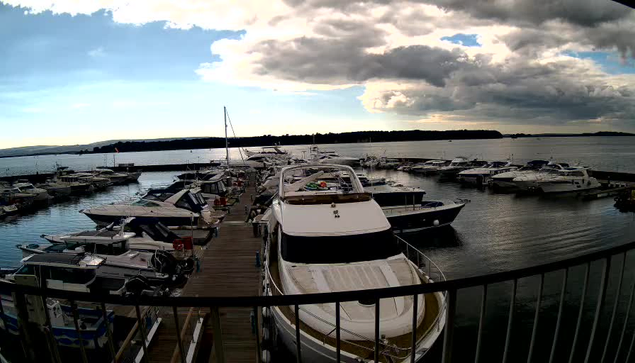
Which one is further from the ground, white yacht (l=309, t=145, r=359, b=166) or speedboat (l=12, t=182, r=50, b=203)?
white yacht (l=309, t=145, r=359, b=166)

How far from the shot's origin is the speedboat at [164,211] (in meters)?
23.5

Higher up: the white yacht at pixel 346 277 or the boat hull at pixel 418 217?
the white yacht at pixel 346 277

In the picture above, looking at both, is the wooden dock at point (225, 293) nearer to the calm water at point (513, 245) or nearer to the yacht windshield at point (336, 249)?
the yacht windshield at point (336, 249)

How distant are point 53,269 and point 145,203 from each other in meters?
12.7

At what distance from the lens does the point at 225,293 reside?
38.9 feet

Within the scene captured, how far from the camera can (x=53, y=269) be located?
40.8 feet

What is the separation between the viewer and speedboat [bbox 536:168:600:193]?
1555 inches

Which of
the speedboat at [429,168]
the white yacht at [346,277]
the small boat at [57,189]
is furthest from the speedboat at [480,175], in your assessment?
the small boat at [57,189]

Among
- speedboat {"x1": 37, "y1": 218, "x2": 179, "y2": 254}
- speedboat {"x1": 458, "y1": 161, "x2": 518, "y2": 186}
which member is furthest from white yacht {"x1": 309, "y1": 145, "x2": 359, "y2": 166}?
speedboat {"x1": 37, "y1": 218, "x2": 179, "y2": 254}

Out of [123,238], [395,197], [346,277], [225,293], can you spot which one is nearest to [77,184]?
[123,238]

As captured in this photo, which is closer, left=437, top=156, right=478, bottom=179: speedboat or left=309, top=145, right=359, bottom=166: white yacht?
left=309, top=145, right=359, bottom=166: white yacht

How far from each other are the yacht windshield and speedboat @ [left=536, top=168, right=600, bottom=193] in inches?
1528

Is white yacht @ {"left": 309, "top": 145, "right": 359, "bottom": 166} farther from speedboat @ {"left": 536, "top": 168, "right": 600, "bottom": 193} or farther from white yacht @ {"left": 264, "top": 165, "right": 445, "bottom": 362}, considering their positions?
white yacht @ {"left": 264, "top": 165, "right": 445, "bottom": 362}

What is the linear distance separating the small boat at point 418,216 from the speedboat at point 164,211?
12.3 metres
